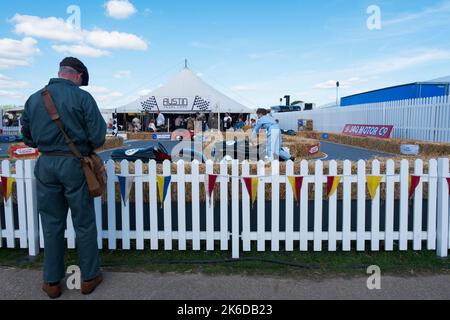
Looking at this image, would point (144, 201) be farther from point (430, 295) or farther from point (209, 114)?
point (209, 114)

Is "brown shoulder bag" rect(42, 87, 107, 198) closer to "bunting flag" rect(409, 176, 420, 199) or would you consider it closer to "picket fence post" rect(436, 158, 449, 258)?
"bunting flag" rect(409, 176, 420, 199)

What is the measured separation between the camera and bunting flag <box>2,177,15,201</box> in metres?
3.95

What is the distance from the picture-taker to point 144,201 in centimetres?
438

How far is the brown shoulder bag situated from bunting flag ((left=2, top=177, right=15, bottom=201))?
1528mm

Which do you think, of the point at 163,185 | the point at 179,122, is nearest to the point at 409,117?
the point at 163,185

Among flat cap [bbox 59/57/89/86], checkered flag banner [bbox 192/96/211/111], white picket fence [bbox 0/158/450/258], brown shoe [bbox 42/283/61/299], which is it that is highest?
checkered flag banner [bbox 192/96/211/111]

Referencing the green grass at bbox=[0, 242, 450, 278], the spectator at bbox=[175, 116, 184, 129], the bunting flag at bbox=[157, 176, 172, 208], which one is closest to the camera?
the green grass at bbox=[0, 242, 450, 278]

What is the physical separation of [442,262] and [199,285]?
2.51 m

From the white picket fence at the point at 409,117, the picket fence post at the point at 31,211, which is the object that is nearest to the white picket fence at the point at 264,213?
the picket fence post at the point at 31,211

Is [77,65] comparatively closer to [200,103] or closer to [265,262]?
[265,262]

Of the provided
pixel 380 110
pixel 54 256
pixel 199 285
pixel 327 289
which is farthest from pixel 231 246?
pixel 380 110

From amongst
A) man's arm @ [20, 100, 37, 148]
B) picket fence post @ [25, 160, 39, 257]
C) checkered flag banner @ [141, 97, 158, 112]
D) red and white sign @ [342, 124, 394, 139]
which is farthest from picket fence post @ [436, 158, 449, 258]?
checkered flag banner @ [141, 97, 158, 112]

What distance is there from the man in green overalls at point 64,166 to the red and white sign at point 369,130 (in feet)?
56.9

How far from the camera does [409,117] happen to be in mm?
16766
